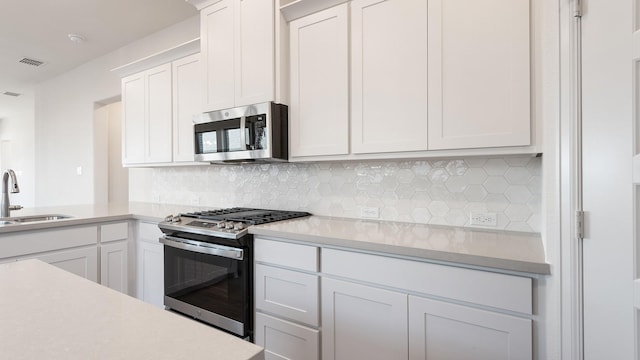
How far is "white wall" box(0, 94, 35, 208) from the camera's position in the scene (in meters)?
6.62

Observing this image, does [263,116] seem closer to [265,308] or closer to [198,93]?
[198,93]

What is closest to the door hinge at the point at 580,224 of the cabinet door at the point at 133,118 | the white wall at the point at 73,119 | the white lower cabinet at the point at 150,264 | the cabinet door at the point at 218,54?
the cabinet door at the point at 218,54

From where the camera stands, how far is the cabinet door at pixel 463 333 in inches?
45.1

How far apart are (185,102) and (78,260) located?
4.66ft

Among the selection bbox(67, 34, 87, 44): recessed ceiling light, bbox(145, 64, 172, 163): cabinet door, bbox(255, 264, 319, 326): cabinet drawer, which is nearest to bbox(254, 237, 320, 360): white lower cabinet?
bbox(255, 264, 319, 326): cabinet drawer

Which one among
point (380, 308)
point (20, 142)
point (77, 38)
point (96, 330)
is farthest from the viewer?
point (20, 142)

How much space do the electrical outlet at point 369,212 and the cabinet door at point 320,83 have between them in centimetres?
44

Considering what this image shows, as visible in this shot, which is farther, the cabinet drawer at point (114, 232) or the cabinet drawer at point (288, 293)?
the cabinet drawer at point (114, 232)

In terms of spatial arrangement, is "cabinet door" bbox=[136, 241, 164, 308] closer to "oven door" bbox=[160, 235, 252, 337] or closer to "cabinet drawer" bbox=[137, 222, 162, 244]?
"cabinet drawer" bbox=[137, 222, 162, 244]

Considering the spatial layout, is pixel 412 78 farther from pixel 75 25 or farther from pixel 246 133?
pixel 75 25

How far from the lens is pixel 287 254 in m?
1.70

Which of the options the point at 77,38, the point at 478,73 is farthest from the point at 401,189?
the point at 77,38

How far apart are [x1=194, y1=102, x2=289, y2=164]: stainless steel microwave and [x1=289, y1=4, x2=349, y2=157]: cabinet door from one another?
0.09 metres

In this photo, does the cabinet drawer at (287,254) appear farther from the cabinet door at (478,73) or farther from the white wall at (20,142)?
the white wall at (20,142)
